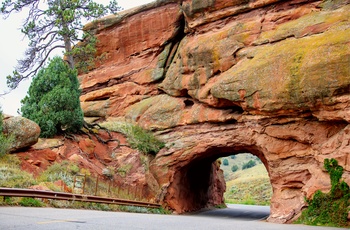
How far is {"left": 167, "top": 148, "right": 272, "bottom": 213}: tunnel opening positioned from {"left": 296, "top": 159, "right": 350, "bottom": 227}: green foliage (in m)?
5.84

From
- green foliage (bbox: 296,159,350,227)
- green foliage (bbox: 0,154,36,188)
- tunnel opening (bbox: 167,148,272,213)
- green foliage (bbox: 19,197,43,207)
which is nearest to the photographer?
green foliage (bbox: 19,197,43,207)

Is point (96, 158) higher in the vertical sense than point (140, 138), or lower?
lower

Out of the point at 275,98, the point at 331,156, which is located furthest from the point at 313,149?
the point at 275,98

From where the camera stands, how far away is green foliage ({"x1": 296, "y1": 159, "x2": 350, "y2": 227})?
15633 mm

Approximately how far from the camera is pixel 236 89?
19891mm

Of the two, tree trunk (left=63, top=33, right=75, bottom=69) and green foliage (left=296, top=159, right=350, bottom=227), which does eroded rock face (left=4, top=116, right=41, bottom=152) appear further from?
green foliage (left=296, top=159, right=350, bottom=227)

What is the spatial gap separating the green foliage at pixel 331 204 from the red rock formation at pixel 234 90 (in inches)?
16.7

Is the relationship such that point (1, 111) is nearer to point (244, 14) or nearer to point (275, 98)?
point (275, 98)

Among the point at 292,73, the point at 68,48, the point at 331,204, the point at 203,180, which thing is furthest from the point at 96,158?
the point at 331,204

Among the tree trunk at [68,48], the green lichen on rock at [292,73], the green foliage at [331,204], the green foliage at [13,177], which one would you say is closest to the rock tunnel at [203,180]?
the green lichen on rock at [292,73]

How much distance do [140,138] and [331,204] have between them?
12097mm

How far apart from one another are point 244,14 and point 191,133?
815 cm

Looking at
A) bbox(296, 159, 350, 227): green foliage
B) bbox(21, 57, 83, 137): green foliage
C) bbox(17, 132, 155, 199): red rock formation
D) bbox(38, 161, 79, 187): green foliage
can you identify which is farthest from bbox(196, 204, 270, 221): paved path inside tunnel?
bbox(21, 57, 83, 137): green foliage

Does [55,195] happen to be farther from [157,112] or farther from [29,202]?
[157,112]
